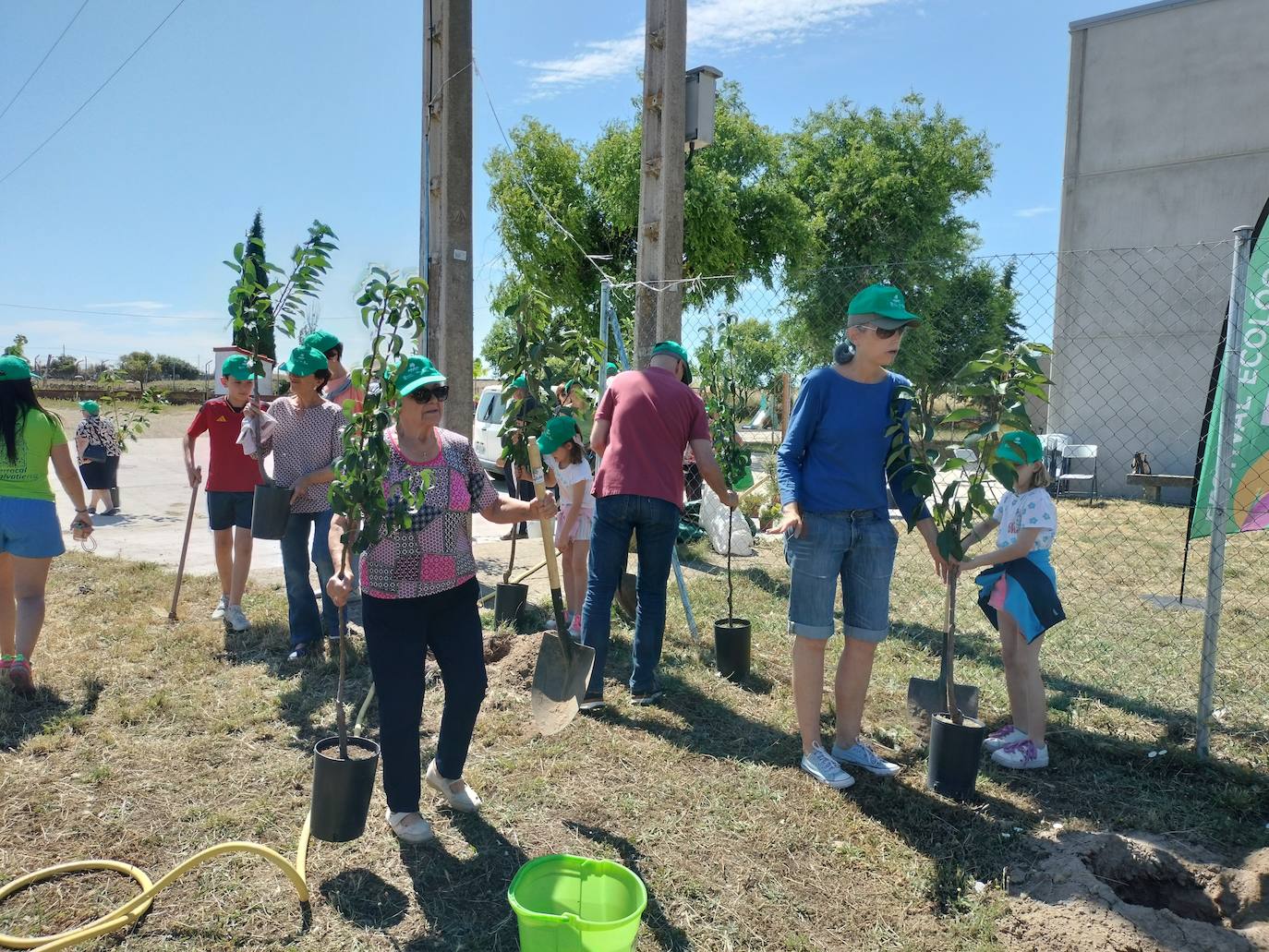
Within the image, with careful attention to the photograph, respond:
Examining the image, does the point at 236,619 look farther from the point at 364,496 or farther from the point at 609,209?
the point at 609,209

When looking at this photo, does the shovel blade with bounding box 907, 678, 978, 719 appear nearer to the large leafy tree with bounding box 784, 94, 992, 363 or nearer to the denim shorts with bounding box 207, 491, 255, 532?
the denim shorts with bounding box 207, 491, 255, 532

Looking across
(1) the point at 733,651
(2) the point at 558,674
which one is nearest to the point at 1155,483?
(1) the point at 733,651

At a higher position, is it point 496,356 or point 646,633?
point 496,356

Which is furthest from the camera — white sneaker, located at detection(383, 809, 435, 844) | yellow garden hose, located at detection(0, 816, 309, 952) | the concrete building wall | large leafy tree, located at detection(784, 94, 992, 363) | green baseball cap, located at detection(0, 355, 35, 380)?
large leafy tree, located at detection(784, 94, 992, 363)

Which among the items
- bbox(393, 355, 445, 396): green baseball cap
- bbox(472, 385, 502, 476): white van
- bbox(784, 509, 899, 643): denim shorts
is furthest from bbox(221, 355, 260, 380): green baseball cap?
bbox(472, 385, 502, 476): white van

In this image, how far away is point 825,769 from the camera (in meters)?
3.52

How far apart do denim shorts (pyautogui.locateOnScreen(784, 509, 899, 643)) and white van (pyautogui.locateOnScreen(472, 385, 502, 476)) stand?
33.7 ft

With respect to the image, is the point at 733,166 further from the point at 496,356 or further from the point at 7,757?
the point at 7,757

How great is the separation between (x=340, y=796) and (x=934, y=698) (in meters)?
2.65

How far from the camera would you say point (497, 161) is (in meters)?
18.4

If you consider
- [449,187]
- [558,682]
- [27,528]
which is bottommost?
[558,682]

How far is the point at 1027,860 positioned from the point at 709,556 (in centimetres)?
550

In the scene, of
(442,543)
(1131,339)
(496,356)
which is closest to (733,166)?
(1131,339)

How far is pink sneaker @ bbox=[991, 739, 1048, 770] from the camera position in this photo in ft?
12.1
